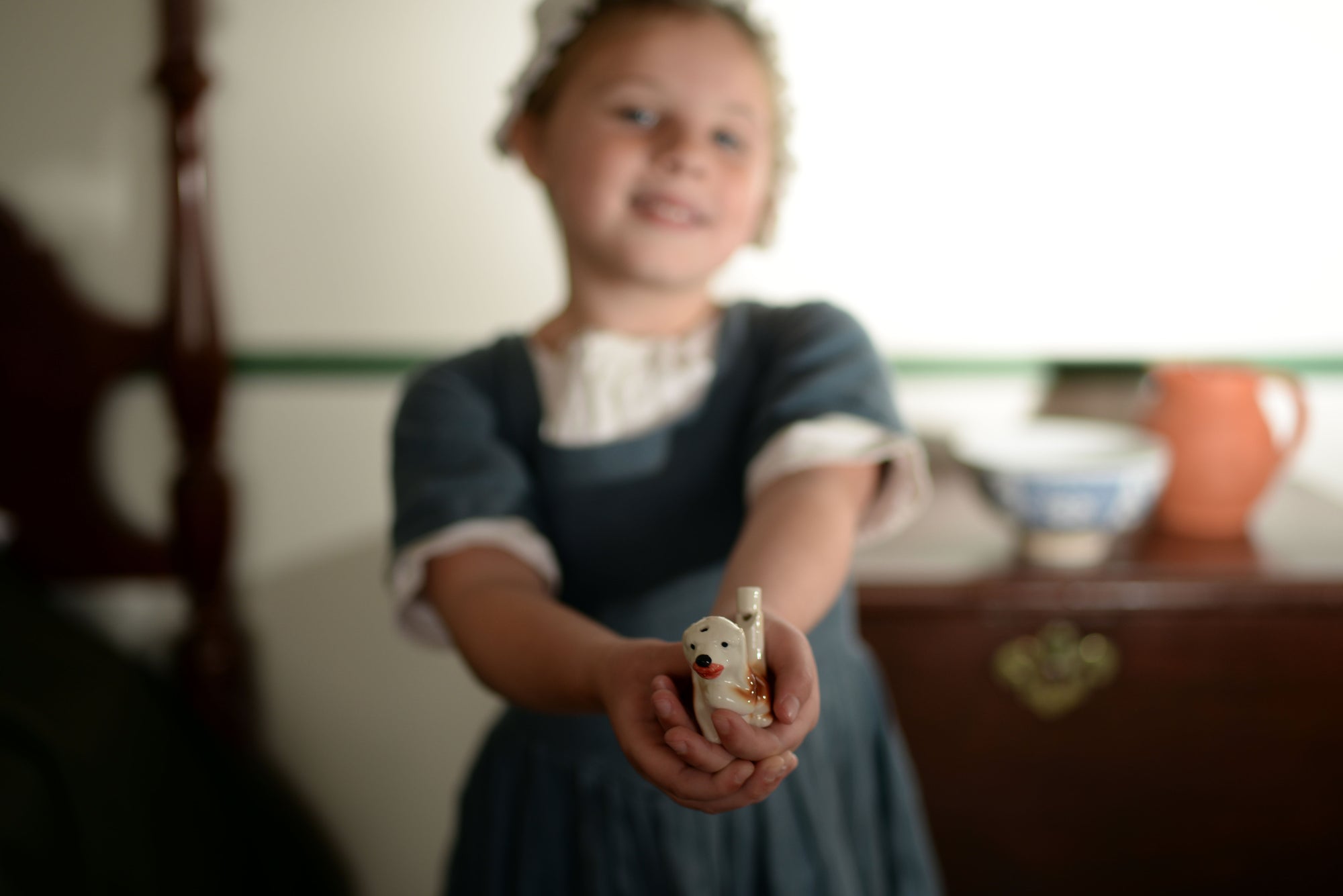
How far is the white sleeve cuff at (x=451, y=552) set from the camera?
A: 1.16ft

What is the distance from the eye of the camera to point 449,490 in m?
0.36

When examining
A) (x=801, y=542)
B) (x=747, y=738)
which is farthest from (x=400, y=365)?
(x=747, y=738)

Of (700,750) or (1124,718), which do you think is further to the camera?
(1124,718)

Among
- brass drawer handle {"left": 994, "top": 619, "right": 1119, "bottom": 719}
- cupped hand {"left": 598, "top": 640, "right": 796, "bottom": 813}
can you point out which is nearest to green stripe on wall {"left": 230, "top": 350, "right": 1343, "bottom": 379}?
brass drawer handle {"left": 994, "top": 619, "right": 1119, "bottom": 719}

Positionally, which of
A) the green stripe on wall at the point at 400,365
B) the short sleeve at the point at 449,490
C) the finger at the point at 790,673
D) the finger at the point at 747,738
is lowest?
the green stripe on wall at the point at 400,365

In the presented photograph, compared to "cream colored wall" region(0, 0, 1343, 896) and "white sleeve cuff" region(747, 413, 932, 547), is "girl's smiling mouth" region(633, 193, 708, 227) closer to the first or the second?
"white sleeve cuff" region(747, 413, 932, 547)

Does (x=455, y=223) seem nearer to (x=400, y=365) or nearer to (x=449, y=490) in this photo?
(x=400, y=365)

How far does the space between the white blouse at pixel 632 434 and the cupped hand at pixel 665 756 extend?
12 cm

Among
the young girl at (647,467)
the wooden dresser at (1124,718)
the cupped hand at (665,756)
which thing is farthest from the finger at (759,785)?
the wooden dresser at (1124,718)

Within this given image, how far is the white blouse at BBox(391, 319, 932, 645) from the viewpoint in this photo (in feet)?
1.12

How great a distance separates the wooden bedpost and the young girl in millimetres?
321

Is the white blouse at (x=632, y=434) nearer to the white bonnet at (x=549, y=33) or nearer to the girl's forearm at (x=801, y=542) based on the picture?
the girl's forearm at (x=801, y=542)

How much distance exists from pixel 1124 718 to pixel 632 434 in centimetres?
36

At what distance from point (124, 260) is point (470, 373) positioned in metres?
0.40
